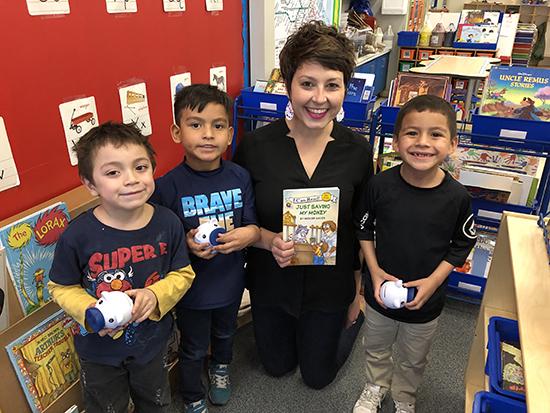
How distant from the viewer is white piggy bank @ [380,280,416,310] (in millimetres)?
1394

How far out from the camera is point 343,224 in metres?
1.57

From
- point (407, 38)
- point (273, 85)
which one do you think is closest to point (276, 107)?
point (273, 85)

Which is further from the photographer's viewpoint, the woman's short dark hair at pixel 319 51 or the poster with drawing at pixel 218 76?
the poster with drawing at pixel 218 76

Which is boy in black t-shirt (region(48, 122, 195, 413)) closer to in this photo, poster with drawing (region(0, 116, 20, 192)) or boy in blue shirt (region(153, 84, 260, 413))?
boy in blue shirt (region(153, 84, 260, 413))

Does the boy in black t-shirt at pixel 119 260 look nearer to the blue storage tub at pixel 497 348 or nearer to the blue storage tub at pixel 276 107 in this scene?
the blue storage tub at pixel 497 348

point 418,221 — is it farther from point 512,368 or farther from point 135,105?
point 135,105

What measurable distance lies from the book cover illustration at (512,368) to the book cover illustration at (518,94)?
107 cm

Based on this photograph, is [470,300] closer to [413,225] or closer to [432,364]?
[432,364]

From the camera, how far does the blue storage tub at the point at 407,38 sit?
19.7ft

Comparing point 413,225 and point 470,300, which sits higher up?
point 413,225

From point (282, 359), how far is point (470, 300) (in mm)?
1241

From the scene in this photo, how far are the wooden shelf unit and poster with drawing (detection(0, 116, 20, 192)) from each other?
152cm

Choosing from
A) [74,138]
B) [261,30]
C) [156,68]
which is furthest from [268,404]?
[261,30]

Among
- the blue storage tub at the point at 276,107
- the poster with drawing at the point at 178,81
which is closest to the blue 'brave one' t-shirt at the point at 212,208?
the poster with drawing at the point at 178,81
